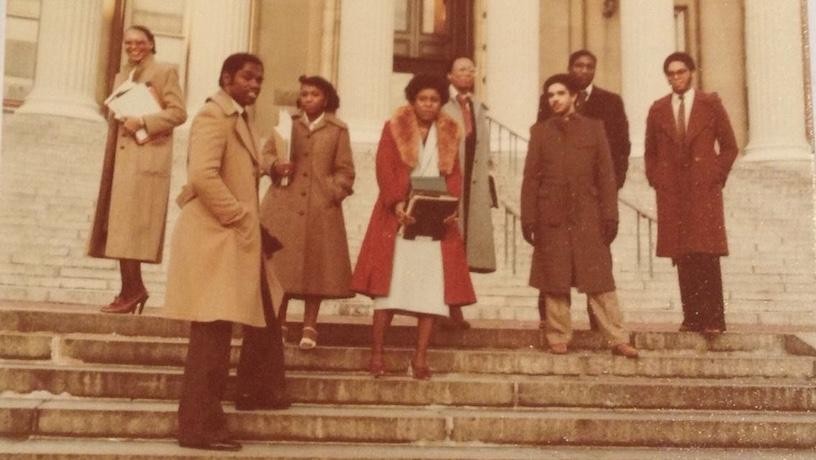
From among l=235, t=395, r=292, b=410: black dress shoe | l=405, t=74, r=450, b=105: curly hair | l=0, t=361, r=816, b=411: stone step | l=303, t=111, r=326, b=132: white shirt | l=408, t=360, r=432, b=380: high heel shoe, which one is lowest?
l=235, t=395, r=292, b=410: black dress shoe

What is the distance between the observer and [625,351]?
6.24 metres

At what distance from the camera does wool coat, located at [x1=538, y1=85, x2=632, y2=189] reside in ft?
23.5

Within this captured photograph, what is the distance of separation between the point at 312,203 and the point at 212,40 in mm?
10392

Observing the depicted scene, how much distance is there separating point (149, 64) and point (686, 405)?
15.1ft

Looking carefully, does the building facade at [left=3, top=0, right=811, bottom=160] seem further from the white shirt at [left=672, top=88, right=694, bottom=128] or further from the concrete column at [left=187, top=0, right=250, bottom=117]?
the white shirt at [left=672, top=88, right=694, bottom=128]

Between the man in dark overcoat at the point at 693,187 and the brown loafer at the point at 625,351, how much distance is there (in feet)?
2.79

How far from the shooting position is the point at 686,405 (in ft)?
18.8

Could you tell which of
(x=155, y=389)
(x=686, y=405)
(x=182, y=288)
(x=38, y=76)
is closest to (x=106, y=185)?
(x=155, y=389)

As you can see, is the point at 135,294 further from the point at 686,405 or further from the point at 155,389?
the point at 686,405

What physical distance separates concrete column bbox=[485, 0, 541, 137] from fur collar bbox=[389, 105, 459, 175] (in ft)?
34.2

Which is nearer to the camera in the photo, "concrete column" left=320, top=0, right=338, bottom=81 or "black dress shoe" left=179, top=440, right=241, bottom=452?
"black dress shoe" left=179, top=440, right=241, bottom=452

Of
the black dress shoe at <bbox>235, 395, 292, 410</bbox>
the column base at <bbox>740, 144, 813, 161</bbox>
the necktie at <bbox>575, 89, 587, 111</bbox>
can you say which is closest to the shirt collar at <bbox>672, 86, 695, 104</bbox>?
the necktie at <bbox>575, 89, 587, 111</bbox>

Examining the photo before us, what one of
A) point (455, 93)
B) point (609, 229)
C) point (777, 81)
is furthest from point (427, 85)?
point (777, 81)

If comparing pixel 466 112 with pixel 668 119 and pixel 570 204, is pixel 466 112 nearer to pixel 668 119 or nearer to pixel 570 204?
pixel 570 204
